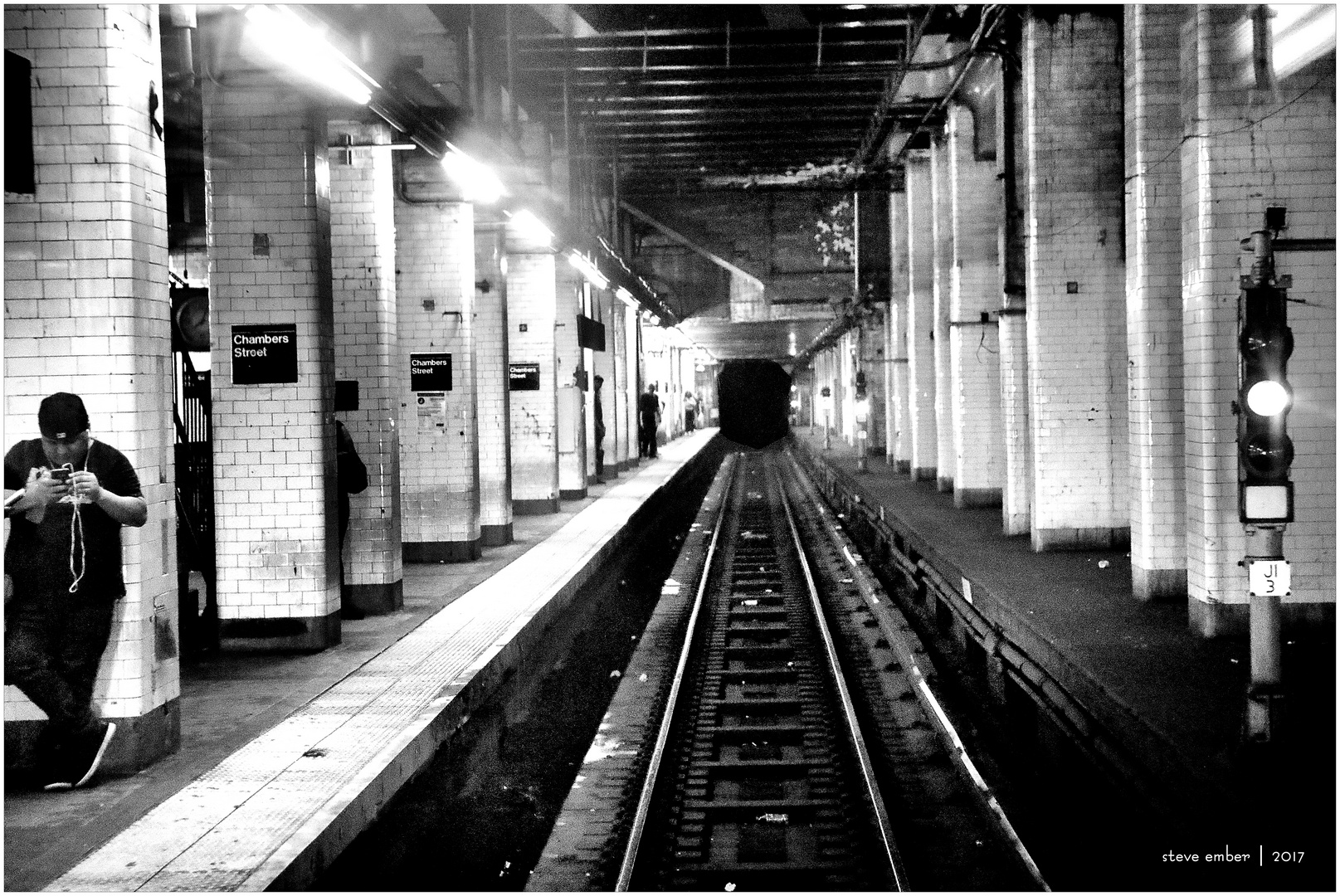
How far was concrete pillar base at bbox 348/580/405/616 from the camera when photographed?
10.8m

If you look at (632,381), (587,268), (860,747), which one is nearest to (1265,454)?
(860,747)

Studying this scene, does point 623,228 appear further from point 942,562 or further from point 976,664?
point 976,664

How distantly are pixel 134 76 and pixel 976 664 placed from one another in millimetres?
7974

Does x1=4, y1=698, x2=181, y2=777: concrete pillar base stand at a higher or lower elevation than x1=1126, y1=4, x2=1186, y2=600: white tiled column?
lower

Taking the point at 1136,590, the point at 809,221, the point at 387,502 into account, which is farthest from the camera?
the point at 809,221

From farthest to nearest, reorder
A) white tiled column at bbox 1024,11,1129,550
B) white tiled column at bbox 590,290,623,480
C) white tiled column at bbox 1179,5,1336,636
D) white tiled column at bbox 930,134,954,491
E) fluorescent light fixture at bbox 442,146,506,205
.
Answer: white tiled column at bbox 590,290,623,480 → white tiled column at bbox 930,134,954,491 → white tiled column at bbox 1024,11,1129,550 → fluorescent light fixture at bbox 442,146,506,205 → white tiled column at bbox 1179,5,1336,636

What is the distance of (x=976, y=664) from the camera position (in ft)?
33.8

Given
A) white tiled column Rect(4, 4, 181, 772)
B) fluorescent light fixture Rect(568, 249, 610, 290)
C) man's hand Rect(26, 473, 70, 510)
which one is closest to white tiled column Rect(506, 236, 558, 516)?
fluorescent light fixture Rect(568, 249, 610, 290)

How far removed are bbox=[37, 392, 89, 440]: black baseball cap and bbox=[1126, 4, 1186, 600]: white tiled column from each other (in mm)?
7793

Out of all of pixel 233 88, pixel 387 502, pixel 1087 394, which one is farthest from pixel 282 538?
pixel 1087 394

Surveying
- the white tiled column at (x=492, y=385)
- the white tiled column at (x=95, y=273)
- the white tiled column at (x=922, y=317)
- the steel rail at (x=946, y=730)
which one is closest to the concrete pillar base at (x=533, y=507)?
the white tiled column at (x=492, y=385)

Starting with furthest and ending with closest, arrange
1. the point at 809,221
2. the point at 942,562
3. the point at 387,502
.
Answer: the point at 809,221 < the point at 942,562 < the point at 387,502

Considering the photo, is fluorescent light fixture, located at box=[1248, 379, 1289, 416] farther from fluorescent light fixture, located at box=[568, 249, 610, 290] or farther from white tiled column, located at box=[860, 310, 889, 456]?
white tiled column, located at box=[860, 310, 889, 456]

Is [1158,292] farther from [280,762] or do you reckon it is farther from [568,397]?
[568,397]
